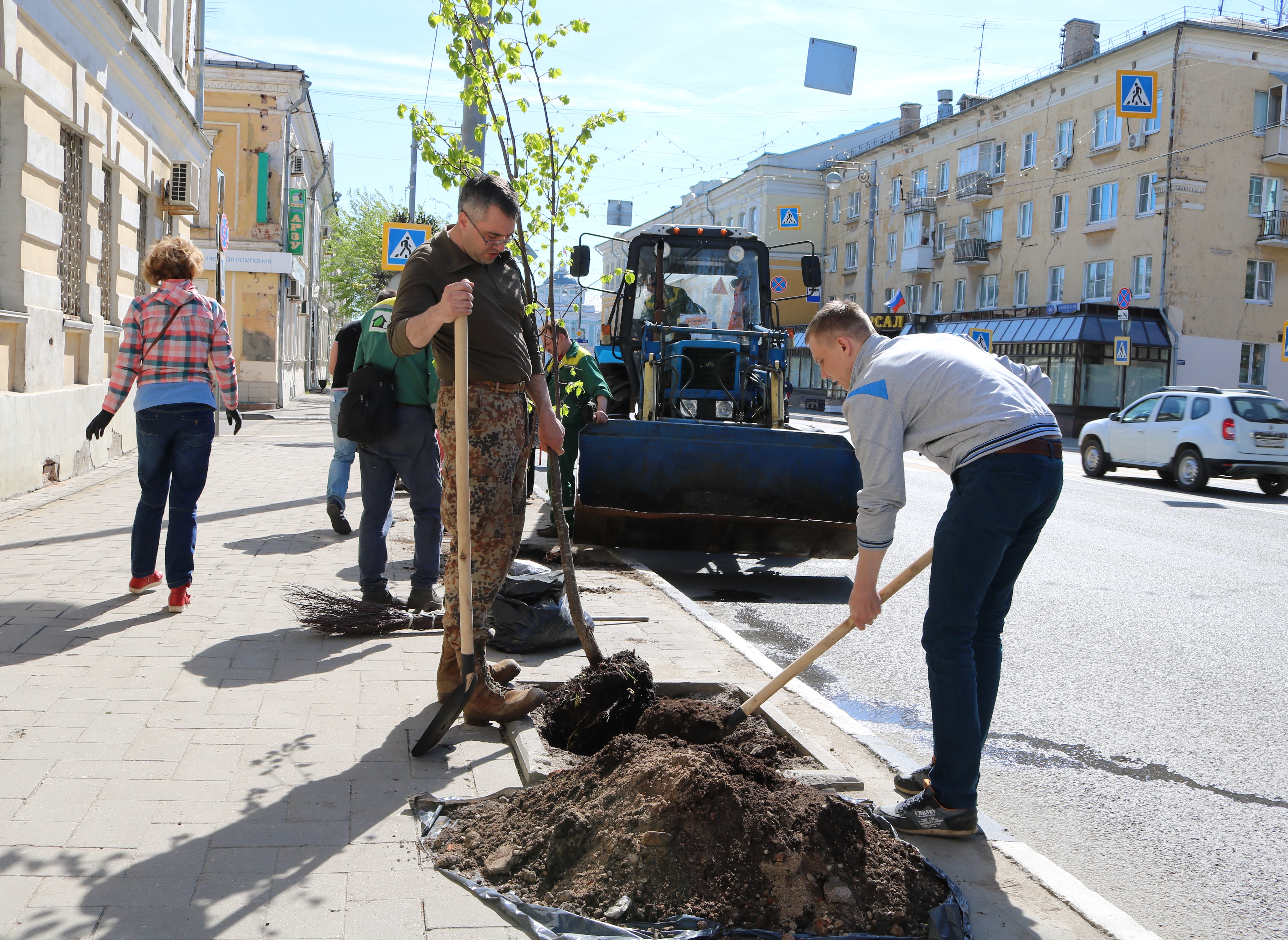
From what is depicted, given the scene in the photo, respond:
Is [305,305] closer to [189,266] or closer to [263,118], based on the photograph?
[263,118]

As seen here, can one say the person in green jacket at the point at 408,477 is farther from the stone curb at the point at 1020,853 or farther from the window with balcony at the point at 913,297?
the window with balcony at the point at 913,297

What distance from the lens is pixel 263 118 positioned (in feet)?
95.5

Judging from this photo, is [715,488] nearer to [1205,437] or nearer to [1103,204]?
[1205,437]

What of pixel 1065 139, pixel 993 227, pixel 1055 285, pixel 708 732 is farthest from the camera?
pixel 993 227

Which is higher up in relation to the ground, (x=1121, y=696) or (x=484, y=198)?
(x=484, y=198)

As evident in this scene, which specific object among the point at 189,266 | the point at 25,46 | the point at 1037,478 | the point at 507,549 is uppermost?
the point at 25,46

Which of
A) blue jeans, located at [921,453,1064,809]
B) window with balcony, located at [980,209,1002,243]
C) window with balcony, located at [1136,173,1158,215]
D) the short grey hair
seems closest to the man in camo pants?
the short grey hair

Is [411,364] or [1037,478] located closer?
[1037,478]

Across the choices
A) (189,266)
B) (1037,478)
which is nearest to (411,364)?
(189,266)

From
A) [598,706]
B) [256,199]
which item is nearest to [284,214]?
[256,199]

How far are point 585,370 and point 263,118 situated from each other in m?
24.2

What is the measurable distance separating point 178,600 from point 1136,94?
22.2 meters

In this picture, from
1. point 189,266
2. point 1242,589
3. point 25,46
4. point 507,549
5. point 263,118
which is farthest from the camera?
point 263,118

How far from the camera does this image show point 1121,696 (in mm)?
5418
